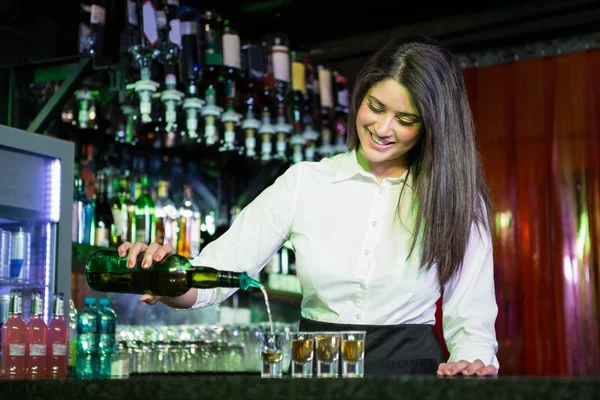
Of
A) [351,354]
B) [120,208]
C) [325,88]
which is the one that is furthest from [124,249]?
[325,88]

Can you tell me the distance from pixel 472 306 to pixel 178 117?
233 centimetres

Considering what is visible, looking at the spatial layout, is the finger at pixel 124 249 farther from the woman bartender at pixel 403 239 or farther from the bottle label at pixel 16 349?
the bottle label at pixel 16 349

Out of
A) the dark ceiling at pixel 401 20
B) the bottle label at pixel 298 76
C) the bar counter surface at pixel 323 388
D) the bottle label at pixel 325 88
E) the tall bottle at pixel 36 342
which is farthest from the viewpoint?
the dark ceiling at pixel 401 20

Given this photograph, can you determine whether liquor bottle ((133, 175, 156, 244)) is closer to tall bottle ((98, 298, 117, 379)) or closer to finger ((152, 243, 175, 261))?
tall bottle ((98, 298, 117, 379))

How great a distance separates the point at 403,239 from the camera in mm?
2180

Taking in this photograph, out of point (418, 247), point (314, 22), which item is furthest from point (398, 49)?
point (314, 22)

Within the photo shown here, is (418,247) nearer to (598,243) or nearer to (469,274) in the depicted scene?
(469,274)

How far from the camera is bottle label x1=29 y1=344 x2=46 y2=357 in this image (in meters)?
2.64

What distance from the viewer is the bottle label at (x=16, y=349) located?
259 centimetres

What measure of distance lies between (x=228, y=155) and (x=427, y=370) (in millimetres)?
3303

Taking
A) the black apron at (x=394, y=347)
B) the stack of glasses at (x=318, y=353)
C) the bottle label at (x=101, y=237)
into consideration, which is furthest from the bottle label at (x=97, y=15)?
the stack of glasses at (x=318, y=353)

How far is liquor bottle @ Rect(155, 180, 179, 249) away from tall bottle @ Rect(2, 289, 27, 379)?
1.64 m

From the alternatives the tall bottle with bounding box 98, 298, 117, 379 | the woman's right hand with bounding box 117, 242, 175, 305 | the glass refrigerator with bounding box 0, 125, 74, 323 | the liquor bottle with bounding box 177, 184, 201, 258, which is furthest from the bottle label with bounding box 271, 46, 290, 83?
the woman's right hand with bounding box 117, 242, 175, 305

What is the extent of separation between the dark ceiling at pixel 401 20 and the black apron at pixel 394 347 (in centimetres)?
331
